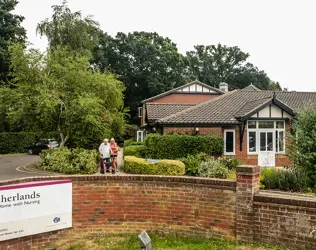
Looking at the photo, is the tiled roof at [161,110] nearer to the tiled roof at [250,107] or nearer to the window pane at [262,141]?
the tiled roof at [250,107]

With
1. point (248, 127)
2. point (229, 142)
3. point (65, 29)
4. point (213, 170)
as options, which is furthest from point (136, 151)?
point (65, 29)

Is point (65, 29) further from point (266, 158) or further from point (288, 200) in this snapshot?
point (288, 200)

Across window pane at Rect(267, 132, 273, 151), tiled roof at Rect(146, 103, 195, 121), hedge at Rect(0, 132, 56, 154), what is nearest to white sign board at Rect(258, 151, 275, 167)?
window pane at Rect(267, 132, 273, 151)

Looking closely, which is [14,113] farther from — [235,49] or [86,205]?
[235,49]

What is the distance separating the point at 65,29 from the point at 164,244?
28.1 meters

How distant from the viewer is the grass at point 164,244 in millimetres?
5945

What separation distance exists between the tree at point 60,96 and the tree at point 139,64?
35.3 m

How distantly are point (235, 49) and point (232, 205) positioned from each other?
7738cm

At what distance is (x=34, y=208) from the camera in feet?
20.0

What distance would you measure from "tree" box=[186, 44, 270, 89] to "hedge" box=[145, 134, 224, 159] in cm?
5335

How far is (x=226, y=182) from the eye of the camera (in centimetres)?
633

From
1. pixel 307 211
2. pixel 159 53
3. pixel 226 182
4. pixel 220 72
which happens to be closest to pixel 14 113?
pixel 226 182

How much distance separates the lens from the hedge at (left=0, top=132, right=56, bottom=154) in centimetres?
3219

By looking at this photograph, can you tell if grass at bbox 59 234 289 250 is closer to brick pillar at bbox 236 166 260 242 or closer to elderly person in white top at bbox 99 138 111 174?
brick pillar at bbox 236 166 260 242
